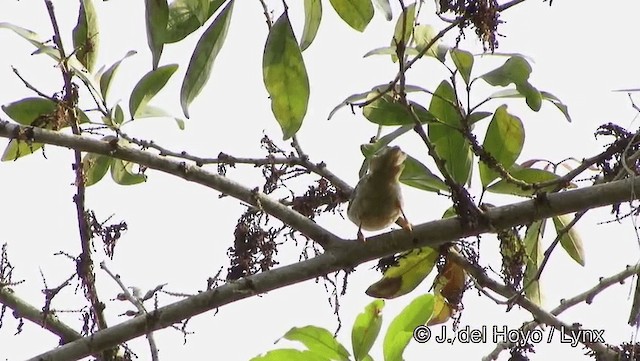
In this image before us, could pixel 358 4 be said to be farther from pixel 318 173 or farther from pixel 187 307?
pixel 187 307

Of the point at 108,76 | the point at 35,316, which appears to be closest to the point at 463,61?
the point at 108,76

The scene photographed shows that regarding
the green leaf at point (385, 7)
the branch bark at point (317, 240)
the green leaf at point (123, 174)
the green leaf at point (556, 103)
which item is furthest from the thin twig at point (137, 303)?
the green leaf at point (556, 103)

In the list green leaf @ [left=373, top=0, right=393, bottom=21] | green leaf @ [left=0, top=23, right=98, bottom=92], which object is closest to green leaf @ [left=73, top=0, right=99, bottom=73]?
green leaf @ [left=0, top=23, right=98, bottom=92]

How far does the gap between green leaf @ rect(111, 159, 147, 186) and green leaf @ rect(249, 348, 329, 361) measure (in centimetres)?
58

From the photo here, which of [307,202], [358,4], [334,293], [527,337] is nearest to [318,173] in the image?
[307,202]

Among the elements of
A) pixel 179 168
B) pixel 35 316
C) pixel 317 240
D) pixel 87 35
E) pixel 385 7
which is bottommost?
pixel 317 240

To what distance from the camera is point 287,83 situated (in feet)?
5.17

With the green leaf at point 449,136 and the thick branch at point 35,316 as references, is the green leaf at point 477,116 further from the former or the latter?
the thick branch at point 35,316

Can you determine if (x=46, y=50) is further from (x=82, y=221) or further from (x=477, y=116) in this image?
(x=477, y=116)

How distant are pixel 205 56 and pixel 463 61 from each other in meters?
0.57

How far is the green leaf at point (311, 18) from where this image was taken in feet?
5.78

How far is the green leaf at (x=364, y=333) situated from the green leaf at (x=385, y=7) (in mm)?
734

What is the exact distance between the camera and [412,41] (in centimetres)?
195

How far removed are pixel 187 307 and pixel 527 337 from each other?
2.92ft
